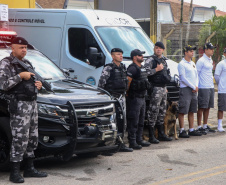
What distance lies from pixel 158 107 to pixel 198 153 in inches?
58.3

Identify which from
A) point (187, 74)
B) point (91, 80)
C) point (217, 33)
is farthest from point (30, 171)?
point (217, 33)

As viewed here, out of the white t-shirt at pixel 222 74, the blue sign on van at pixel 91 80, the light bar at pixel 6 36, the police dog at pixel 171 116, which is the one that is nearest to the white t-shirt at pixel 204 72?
the white t-shirt at pixel 222 74

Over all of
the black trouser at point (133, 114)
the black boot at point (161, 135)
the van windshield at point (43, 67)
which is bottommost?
the black boot at point (161, 135)

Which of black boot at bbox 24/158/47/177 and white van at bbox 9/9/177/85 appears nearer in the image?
black boot at bbox 24/158/47/177

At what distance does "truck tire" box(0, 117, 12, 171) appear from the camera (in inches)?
290

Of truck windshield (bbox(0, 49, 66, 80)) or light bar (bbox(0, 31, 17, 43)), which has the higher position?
light bar (bbox(0, 31, 17, 43))

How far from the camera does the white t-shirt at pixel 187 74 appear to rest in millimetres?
10867

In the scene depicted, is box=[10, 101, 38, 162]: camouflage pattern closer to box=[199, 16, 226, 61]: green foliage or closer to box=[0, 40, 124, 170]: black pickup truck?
box=[0, 40, 124, 170]: black pickup truck

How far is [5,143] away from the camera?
7.51 metres

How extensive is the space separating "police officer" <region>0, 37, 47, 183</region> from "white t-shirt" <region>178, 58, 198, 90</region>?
4457mm

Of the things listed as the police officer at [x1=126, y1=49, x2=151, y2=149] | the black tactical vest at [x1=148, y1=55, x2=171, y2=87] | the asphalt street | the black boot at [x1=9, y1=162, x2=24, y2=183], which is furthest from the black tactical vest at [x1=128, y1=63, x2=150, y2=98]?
the black boot at [x1=9, y1=162, x2=24, y2=183]

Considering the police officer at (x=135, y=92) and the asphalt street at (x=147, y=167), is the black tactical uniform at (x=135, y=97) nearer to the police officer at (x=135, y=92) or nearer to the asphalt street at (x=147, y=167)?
the police officer at (x=135, y=92)

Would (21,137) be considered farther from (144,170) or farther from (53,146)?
(144,170)

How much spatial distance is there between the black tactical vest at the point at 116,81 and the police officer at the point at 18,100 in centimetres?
220
